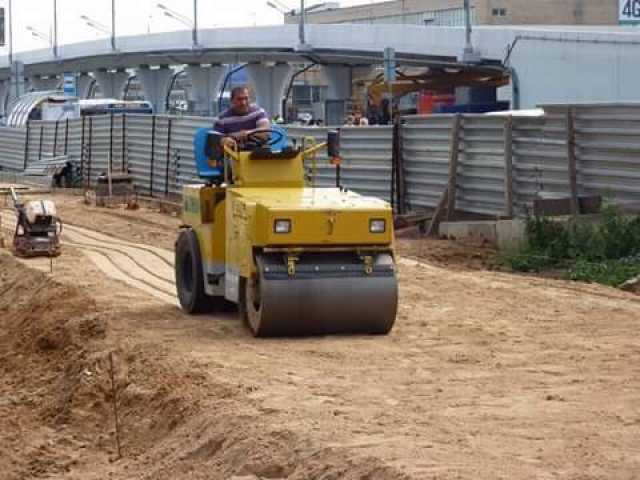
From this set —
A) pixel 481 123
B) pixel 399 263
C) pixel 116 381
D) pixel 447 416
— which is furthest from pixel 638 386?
pixel 481 123

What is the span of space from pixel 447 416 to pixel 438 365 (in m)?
2.20

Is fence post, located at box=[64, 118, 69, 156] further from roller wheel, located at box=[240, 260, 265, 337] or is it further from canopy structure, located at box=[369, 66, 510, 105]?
roller wheel, located at box=[240, 260, 265, 337]

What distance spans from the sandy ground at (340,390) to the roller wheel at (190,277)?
0.19 meters

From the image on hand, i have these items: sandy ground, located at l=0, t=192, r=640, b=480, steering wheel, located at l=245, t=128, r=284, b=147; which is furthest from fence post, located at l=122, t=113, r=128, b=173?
steering wheel, located at l=245, t=128, r=284, b=147

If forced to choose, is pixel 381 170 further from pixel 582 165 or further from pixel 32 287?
pixel 32 287

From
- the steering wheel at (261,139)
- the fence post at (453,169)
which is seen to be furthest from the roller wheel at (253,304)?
the fence post at (453,169)

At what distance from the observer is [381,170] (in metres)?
26.9

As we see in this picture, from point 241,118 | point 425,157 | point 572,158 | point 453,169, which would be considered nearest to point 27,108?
point 425,157

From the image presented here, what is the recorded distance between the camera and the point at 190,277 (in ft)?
49.6

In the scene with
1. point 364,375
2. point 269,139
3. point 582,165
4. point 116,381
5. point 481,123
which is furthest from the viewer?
point 481,123

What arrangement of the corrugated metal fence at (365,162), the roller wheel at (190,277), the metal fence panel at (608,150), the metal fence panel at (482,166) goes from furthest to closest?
1. the corrugated metal fence at (365,162)
2. the metal fence panel at (482,166)
3. the metal fence panel at (608,150)
4. the roller wheel at (190,277)

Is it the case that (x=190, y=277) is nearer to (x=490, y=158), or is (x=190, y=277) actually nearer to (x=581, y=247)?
(x=581, y=247)

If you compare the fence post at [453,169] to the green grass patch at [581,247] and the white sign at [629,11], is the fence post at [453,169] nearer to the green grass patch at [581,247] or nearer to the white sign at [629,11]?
the green grass patch at [581,247]

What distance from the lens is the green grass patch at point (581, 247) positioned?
714 inches
